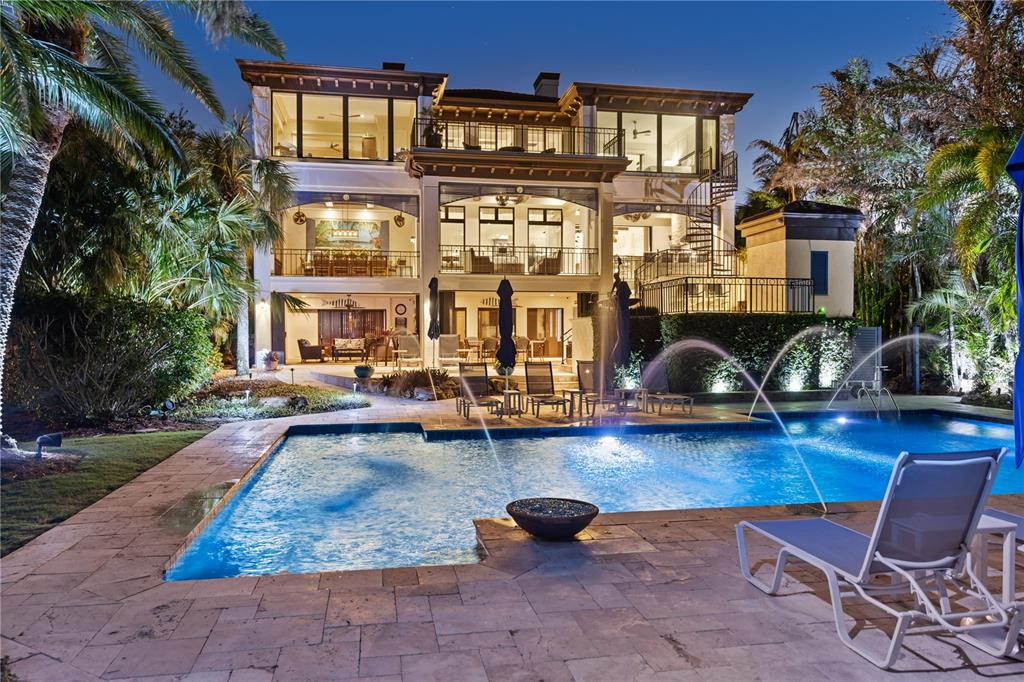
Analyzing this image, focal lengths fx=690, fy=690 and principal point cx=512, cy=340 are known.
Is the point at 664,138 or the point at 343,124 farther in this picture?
the point at 664,138

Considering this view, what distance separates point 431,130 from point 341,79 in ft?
12.1

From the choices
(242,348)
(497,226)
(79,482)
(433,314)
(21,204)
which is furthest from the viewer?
(497,226)

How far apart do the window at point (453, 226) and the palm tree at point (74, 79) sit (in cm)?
1496

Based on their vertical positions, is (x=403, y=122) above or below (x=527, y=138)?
above

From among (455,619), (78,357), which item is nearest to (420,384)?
(78,357)

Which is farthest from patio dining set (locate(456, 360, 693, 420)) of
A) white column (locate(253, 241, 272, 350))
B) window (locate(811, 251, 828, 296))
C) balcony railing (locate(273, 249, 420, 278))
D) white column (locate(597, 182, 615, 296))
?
white column (locate(253, 241, 272, 350))

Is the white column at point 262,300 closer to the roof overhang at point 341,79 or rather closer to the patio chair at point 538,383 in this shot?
Answer: the roof overhang at point 341,79

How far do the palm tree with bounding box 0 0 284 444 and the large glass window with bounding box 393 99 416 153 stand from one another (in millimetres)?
12609

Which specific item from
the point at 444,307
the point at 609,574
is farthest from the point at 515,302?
the point at 609,574

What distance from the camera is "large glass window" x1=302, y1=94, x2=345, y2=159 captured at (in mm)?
23547

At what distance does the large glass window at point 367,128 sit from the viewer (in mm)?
23422

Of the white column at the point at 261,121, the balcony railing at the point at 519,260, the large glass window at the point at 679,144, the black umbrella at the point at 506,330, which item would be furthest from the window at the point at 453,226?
the black umbrella at the point at 506,330

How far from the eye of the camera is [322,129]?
2478 centimetres

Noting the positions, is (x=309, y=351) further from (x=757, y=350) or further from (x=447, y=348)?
(x=757, y=350)
